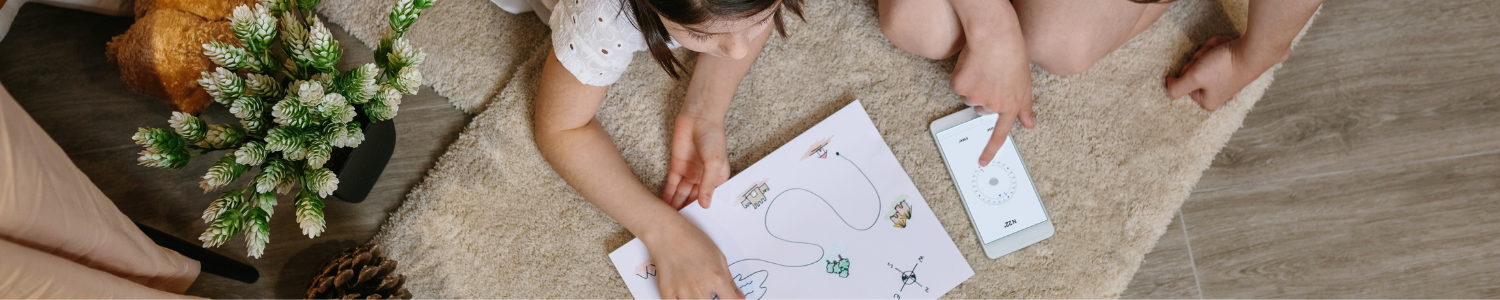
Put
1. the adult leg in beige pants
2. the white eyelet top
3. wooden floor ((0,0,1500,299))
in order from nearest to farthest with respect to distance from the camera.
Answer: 1. the adult leg in beige pants
2. the white eyelet top
3. wooden floor ((0,0,1500,299))

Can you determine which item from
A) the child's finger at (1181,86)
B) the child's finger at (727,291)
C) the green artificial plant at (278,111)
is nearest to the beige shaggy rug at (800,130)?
the child's finger at (1181,86)

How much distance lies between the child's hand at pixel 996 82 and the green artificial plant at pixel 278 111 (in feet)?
1.71

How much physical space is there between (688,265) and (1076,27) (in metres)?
0.46

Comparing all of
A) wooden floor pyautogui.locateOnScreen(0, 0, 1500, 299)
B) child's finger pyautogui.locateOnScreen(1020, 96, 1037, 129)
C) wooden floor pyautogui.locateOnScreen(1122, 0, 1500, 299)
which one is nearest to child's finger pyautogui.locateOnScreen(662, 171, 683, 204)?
wooden floor pyautogui.locateOnScreen(0, 0, 1500, 299)

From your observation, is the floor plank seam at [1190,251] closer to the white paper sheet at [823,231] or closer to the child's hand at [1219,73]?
the child's hand at [1219,73]

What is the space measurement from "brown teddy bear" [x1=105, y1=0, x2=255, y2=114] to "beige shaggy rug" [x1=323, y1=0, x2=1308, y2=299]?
164mm

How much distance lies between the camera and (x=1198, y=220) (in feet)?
2.69

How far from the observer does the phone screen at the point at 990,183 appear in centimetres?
79

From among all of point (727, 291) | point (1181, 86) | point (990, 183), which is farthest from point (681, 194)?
point (1181, 86)

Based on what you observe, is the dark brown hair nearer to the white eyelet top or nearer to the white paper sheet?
the white eyelet top

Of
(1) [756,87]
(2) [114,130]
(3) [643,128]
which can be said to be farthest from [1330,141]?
(2) [114,130]

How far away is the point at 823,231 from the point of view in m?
0.77

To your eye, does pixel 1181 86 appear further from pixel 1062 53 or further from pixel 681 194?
pixel 681 194

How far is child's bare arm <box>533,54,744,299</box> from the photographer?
0.72m
